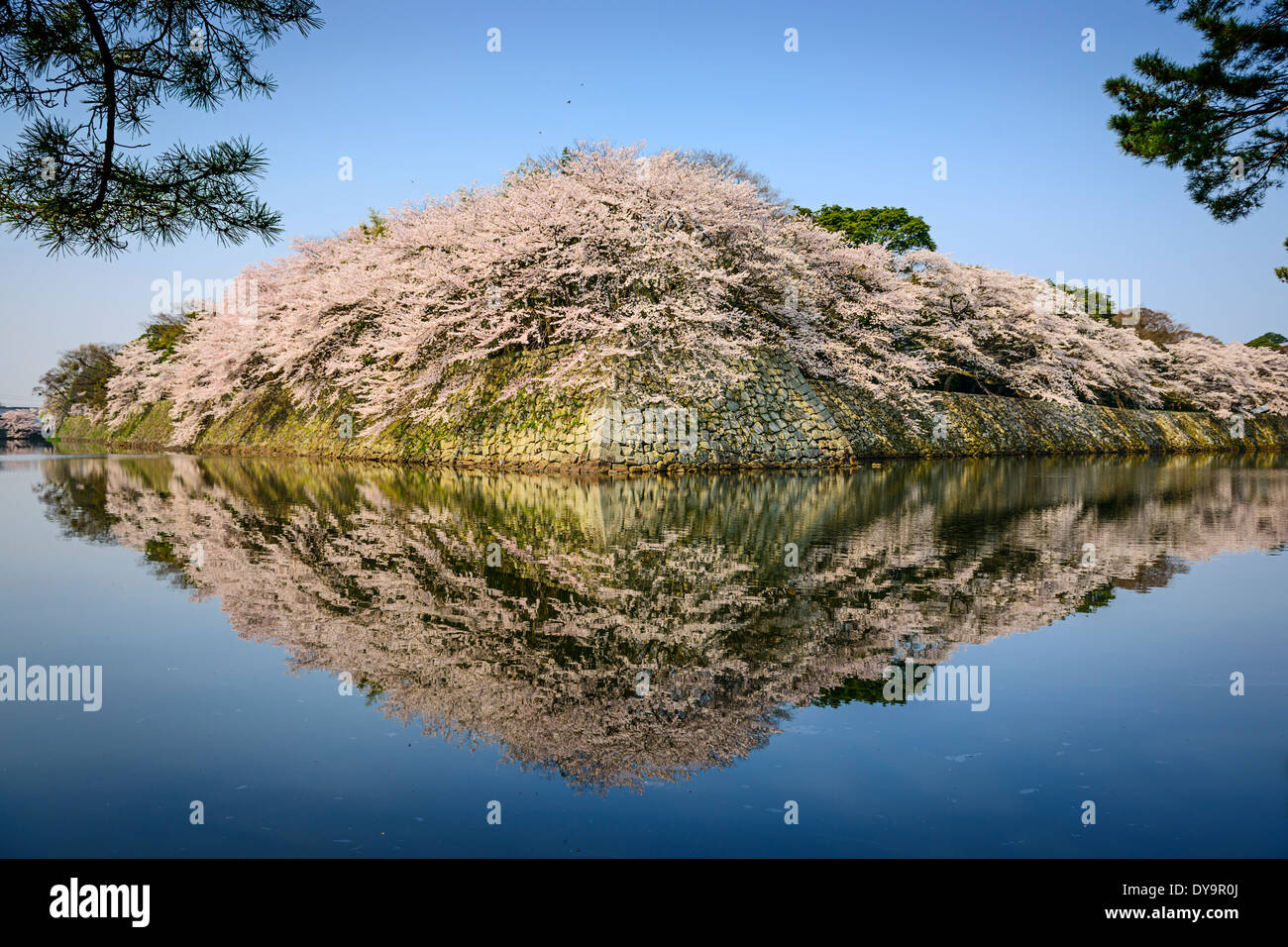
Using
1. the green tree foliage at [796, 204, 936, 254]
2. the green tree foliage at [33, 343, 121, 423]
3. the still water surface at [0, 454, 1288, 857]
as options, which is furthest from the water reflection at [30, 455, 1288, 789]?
the green tree foliage at [33, 343, 121, 423]

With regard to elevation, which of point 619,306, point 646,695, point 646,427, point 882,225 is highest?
point 882,225

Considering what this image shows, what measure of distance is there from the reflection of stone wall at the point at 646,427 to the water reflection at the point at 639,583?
5.08 m

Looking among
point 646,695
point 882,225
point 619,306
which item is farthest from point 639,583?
point 882,225

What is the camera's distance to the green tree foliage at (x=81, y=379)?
58031 mm

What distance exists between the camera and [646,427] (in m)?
20.2

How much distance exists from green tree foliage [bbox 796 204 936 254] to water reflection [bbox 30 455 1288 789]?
1178 inches

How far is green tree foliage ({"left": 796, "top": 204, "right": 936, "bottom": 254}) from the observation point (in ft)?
140

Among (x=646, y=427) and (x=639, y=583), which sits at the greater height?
(x=646, y=427)

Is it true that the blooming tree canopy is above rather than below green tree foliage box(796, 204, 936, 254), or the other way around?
below

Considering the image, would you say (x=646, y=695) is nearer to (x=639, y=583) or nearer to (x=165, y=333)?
(x=639, y=583)

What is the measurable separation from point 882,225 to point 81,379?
182 ft

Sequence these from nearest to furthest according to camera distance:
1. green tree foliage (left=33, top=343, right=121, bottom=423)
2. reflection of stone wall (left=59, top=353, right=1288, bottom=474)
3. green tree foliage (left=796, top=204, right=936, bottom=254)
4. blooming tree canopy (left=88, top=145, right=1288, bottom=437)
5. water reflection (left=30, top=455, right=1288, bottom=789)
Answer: water reflection (left=30, top=455, right=1288, bottom=789) < reflection of stone wall (left=59, top=353, right=1288, bottom=474) < blooming tree canopy (left=88, top=145, right=1288, bottom=437) < green tree foliage (left=796, top=204, right=936, bottom=254) < green tree foliage (left=33, top=343, right=121, bottom=423)

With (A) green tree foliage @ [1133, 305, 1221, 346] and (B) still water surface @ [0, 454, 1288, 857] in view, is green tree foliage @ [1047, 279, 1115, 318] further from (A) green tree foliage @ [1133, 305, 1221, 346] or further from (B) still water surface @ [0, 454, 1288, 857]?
(B) still water surface @ [0, 454, 1288, 857]

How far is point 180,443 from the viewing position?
129 feet
